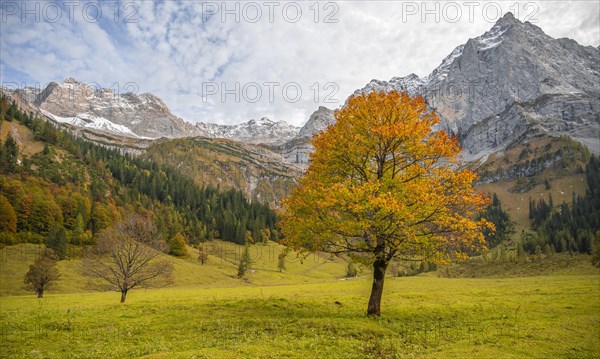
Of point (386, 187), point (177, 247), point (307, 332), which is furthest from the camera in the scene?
point (177, 247)

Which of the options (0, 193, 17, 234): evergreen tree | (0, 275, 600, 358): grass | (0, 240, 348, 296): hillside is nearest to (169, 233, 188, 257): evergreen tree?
(0, 240, 348, 296): hillside

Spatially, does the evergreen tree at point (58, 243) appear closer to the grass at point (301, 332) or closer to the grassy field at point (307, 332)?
the grass at point (301, 332)

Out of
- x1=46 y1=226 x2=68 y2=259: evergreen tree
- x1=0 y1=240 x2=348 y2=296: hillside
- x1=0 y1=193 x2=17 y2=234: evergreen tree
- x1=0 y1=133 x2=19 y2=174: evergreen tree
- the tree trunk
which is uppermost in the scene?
x1=0 y1=133 x2=19 y2=174: evergreen tree

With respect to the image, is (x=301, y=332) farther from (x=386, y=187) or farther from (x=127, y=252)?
(x=127, y=252)

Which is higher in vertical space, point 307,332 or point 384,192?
point 384,192

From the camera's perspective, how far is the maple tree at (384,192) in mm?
21266

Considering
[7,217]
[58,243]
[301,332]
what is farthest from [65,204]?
[301,332]

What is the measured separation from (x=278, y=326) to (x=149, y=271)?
3997cm

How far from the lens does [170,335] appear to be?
19797mm

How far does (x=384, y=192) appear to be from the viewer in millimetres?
22625

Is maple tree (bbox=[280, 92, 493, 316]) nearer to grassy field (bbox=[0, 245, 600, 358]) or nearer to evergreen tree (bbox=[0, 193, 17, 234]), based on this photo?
grassy field (bbox=[0, 245, 600, 358])

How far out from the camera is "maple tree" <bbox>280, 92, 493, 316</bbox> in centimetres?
2127

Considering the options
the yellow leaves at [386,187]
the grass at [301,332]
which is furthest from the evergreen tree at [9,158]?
the yellow leaves at [386,187]

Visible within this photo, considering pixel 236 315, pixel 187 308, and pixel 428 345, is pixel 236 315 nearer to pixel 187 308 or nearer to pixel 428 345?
pixel 187 308
